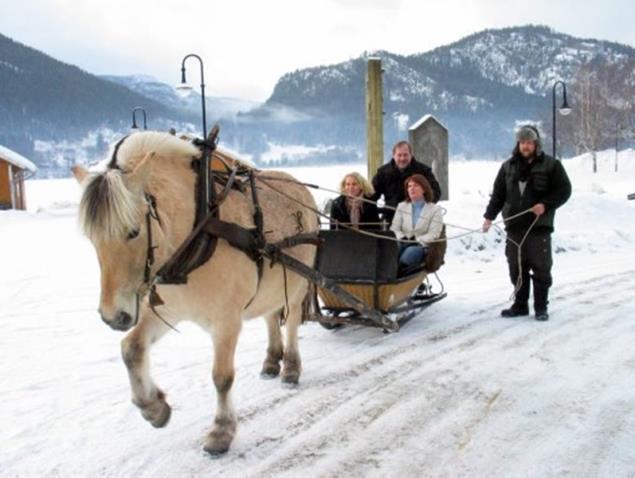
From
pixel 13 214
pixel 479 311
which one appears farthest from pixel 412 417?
pixel 13 214

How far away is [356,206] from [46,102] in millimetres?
147955

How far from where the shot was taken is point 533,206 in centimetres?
592

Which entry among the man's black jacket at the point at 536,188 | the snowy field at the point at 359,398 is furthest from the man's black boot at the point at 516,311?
the man's black jacket at the point at 536,188

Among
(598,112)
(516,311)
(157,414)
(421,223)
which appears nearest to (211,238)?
(157,414)

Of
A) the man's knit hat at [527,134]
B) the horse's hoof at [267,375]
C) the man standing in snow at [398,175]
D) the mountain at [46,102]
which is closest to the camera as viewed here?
the horse's hoof at [267,375]

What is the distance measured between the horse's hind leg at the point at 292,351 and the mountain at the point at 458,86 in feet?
443

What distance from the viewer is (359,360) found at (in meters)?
4.54

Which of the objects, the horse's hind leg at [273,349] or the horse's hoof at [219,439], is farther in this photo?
the horse's hind leg at [273,349]

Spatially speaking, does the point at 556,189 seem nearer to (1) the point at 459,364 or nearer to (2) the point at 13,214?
(1) the point at 459,364

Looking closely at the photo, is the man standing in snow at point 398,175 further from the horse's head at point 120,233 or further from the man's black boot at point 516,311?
the horse's head at point 120,233

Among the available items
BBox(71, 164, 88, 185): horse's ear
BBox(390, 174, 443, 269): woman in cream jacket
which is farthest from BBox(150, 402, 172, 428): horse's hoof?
BBox(390, 174, 443, 269): woman in cream jacket

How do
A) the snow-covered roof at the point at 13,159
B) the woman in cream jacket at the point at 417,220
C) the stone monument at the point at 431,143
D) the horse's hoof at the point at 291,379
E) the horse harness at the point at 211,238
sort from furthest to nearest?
1. the snow-covered roof at the point at 13,159
2. the stone monument at the point at 431,143
3. the woman in cream jacket at the point at 417,220
4. the horse's hoof at the point at 291,379
5. the horse harness at the point at 211,238

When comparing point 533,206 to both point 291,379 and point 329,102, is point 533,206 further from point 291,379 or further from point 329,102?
point 329,102

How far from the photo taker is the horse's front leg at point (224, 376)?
2992 mm
